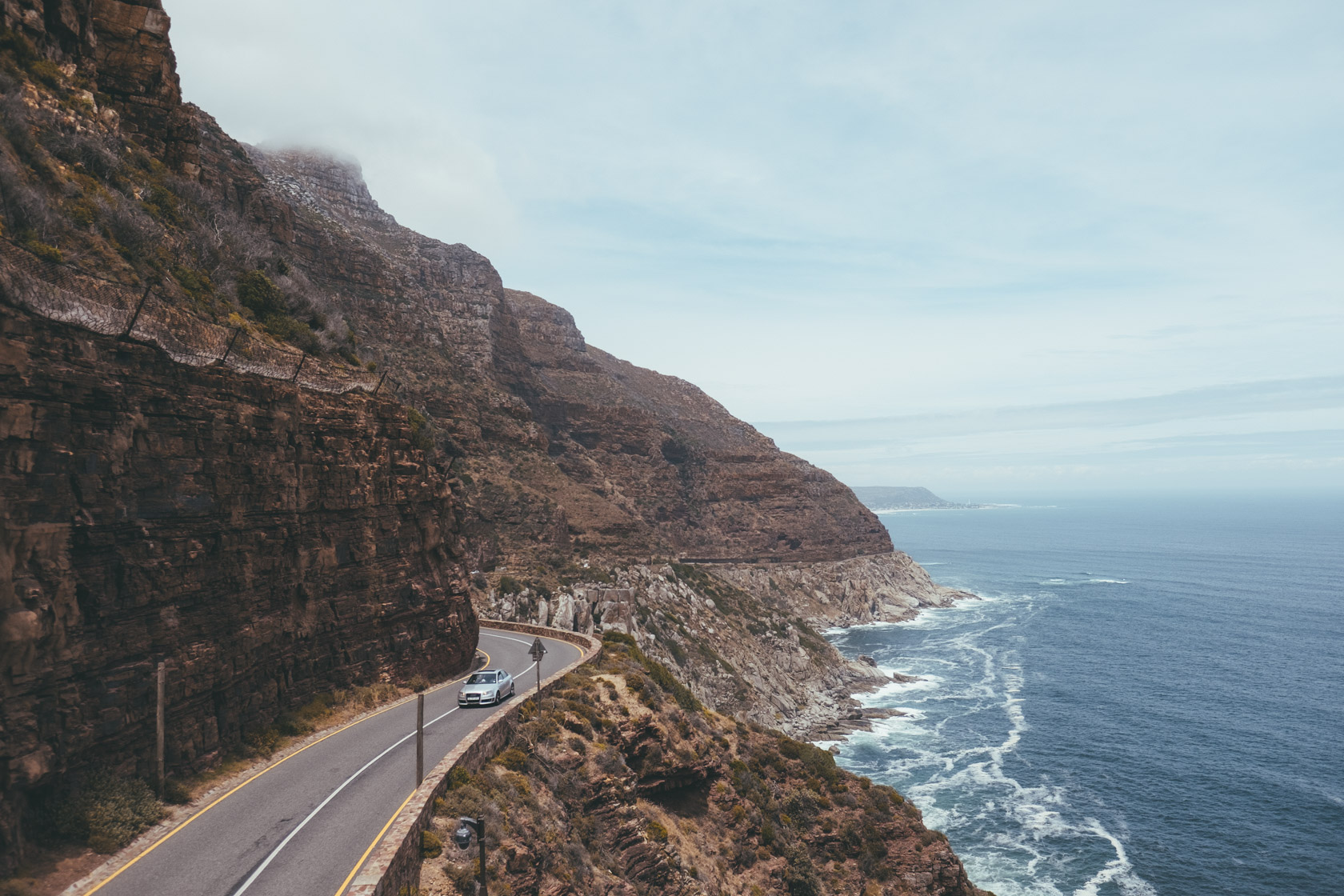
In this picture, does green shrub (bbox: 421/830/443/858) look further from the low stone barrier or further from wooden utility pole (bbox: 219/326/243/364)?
wooden utility pole (bbox: 219/326/243/364)

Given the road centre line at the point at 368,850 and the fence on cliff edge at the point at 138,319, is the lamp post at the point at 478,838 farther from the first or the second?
the fence on cliff edge at the point at 138,319

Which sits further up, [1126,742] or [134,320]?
[134,320]

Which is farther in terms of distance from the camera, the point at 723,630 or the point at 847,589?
the point at 847,589

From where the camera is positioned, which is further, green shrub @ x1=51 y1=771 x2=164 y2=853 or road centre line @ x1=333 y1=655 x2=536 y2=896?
green shrub @ x1=51 y1=771 x2=164 y2=853

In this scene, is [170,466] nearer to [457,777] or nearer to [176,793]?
[176,793]

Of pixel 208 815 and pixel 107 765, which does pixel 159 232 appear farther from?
pixel 208 815

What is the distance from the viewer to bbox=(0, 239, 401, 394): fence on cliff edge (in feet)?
43.8

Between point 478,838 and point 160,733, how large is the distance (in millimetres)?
7367

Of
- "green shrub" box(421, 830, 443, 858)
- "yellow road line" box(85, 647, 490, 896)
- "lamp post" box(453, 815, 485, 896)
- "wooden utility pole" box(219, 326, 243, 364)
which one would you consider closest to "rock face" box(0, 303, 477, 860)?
"wooden utility pole" box(219, 326, 243, 364)

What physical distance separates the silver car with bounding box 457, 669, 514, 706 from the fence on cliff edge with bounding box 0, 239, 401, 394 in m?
11.7

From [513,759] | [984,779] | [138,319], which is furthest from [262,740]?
[984,779]

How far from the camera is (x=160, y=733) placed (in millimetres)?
15625

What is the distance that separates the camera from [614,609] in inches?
2522

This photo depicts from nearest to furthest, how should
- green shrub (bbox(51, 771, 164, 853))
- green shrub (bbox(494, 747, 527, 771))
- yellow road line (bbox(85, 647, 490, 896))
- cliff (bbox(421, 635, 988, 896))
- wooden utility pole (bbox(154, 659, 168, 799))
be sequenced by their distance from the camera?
yellow road line (bbox(85, 647, 490, 896)), green shrub (bbox(51, 771, 164, 853)), wooden utility pole (bbox(154, 659, 168, 799)), cliff (bbox(421, 635, 988, 896)), green shrub (bbox(494, 747, 527, 771))
